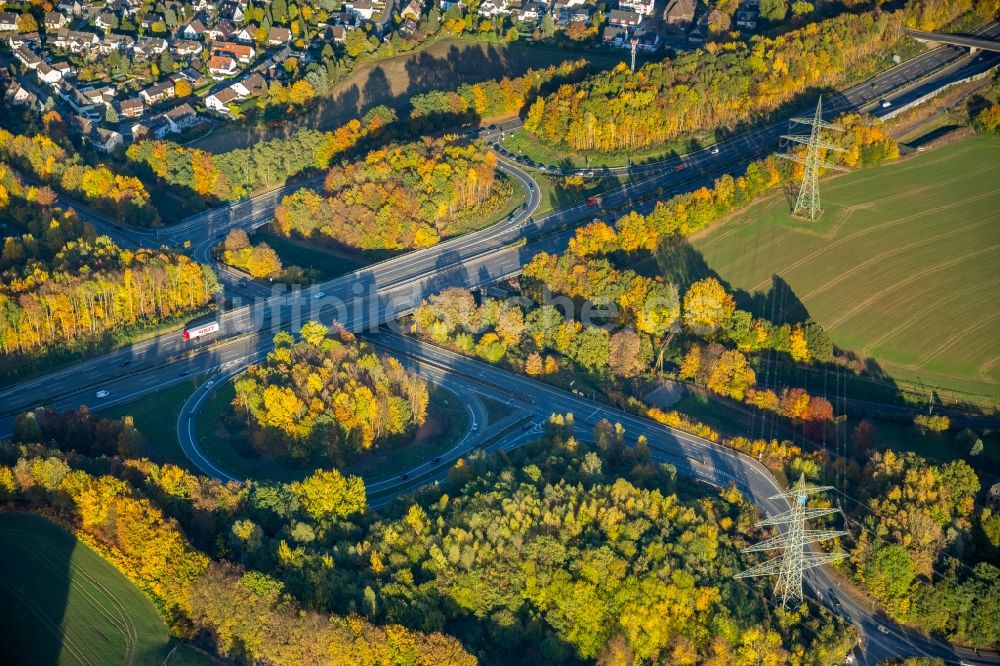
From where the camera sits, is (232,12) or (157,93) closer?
(157,93)

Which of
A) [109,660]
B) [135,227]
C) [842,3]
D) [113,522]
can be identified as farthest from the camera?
[842,3]

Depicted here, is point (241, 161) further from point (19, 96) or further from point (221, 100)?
point (19, 96)

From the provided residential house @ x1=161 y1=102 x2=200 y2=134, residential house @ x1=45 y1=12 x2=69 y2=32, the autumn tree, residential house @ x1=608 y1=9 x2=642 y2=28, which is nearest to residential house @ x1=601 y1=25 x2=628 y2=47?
residential house @ x1=608 y1=9 x2=642 y2=28

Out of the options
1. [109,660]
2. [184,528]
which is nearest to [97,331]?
[184,528]

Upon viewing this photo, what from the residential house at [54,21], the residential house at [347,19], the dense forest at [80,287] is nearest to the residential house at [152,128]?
the dense forest at [80,287]

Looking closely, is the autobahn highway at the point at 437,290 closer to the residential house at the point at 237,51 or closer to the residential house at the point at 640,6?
the residential house at the point at 640,6

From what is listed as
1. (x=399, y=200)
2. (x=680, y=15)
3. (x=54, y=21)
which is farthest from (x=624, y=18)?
(x=54, y=21)

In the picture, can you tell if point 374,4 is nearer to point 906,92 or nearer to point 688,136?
point 688,136

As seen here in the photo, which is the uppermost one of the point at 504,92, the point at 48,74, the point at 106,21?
the point at 106,21
